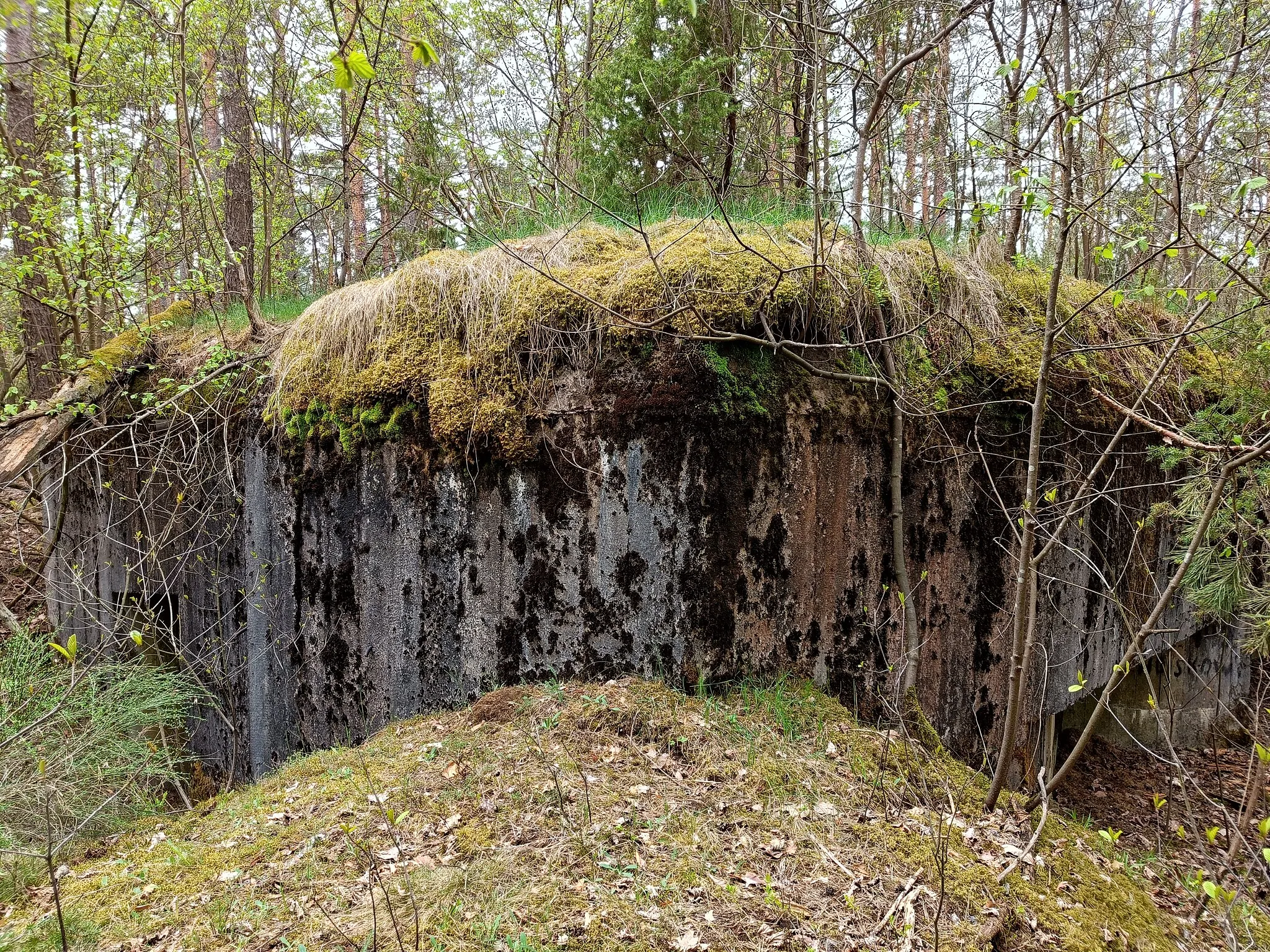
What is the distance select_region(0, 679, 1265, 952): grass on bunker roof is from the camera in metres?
2.40

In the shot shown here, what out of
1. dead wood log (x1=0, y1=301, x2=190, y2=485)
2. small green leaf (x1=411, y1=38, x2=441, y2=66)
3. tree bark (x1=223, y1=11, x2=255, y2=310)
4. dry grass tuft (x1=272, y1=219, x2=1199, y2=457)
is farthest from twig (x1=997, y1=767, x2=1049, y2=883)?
tree bark (x1=223, y1=11, x2=255, y2=310)

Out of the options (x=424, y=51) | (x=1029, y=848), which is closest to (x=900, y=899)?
(x=1029, y=848)

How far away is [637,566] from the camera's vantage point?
→ 3.62m

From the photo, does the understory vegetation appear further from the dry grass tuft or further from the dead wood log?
the dry grass tuft

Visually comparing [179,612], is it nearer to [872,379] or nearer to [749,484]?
[749,484]

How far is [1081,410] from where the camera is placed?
4.60m

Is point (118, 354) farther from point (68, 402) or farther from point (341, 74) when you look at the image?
point (341, 74)

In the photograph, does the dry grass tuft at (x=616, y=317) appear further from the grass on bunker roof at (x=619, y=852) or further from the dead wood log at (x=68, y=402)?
the dead wood log at (x=68, y=402)

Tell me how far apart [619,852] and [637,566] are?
135 cm

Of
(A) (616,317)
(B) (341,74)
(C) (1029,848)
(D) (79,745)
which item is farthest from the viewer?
(D) (79,745)

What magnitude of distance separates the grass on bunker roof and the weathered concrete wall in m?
0.31

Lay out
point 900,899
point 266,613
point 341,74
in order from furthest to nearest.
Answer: point 266,613 < point 900,899 < point 341,74

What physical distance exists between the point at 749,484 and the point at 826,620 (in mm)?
892

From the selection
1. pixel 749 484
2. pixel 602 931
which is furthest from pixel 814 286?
pixel 602 931
